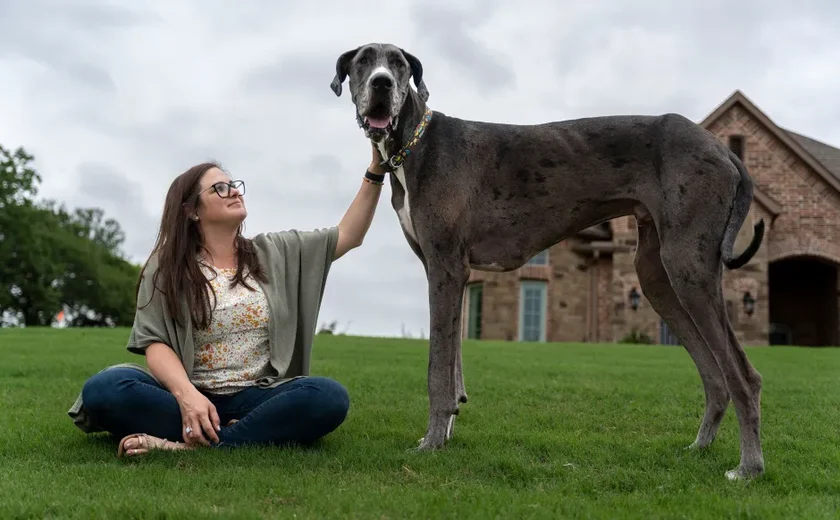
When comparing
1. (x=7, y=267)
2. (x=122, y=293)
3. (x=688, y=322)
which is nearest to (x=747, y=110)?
(x=688, y=322)

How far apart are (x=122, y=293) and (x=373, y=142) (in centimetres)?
5489

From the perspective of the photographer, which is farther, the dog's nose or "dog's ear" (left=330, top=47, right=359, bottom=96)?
"dog's ear" (left=330, top=47, right=359, bottom=96)

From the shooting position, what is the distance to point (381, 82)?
173 inches

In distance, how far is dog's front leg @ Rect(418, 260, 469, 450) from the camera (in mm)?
4629

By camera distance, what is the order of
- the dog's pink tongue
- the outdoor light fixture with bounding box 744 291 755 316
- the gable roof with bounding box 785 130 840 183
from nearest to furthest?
the dog's pink tongue, the outdoor light fixture with bounding box 744 291 755 316, the gable roof with bounding box 785 130 840 183

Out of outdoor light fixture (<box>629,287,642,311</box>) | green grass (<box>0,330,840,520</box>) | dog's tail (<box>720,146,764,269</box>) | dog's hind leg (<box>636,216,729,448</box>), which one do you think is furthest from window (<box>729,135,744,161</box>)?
dog's tail (<box>720,146,764,269</box>)

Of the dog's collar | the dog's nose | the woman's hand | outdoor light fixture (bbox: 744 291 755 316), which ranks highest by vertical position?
outdoor light fixture (bbox: 744 291 755 316)

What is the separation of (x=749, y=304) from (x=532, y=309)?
7.07 m

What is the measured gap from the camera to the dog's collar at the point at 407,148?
A: 15.7 feet

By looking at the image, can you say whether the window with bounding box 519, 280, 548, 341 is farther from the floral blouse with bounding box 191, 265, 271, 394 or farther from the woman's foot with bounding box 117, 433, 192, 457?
the woman's foot with bounding box 117, 433, 192, 457

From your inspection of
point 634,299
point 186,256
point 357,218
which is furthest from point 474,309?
point 186,256

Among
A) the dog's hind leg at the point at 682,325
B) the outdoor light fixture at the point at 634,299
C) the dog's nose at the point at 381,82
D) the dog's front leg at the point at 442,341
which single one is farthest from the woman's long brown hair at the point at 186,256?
the outdoor light fixture at the point at 634,299

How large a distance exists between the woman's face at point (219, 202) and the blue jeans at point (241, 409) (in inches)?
41.5

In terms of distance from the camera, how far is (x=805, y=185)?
26.4 meters
